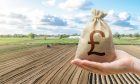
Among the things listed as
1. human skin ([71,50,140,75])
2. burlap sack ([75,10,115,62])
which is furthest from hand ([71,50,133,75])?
burlap sack ([75,10,115,62])

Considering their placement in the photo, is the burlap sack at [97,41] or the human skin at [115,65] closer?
the human skin at [115,65]

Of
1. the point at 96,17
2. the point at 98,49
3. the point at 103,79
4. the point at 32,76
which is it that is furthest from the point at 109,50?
the point at 32,76

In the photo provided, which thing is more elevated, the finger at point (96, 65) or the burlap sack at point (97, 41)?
the burlap sack at point (97, 41)

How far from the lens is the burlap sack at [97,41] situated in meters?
2.22

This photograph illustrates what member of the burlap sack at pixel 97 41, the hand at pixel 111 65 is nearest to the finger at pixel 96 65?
the hand at pixel 111 65

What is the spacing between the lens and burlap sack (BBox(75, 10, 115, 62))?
2217 millimetres

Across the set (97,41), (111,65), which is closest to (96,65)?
(111,65)

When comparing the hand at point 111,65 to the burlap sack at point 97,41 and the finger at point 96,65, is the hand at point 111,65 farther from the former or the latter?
the burlap sack at point 97,41

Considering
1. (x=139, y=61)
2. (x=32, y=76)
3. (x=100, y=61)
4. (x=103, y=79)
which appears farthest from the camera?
(x=32, y=76)

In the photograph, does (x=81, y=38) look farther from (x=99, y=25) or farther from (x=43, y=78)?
(x=43, y=78)

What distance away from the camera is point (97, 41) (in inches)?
88.4

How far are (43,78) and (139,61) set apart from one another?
12607 millimetres

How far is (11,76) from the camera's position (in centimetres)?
1526

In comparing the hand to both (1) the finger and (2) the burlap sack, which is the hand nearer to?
(1) the finger
